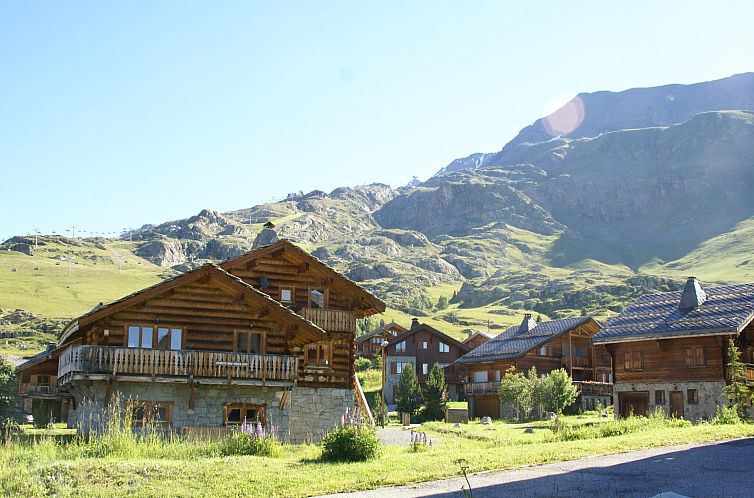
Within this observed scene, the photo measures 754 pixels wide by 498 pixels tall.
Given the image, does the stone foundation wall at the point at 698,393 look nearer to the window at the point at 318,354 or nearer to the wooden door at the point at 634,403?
the wooden door at the point at 634,403

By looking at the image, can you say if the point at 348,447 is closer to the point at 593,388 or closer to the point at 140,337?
the point at 140,337

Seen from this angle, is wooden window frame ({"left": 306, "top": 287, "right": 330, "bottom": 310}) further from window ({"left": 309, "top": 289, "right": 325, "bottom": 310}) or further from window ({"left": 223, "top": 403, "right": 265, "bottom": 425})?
window ({"left": 223, "top": 403, "right": 265, "bottom": 425})

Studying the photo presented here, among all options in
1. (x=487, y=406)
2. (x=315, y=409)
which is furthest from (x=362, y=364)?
(x=315, y=409)

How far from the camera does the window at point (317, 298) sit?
3894 centimetres

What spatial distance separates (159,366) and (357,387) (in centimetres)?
1543

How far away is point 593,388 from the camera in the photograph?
206 ft

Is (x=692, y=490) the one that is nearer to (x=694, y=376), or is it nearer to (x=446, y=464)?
(x=446, y=464)

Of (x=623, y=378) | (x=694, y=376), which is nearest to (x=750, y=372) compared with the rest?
(x=694, y=376)

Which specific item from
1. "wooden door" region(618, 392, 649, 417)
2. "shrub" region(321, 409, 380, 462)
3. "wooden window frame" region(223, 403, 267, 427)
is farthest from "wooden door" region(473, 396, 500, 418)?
"shrub" region(321, 409, 380, 462)

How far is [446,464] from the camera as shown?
1994 cm

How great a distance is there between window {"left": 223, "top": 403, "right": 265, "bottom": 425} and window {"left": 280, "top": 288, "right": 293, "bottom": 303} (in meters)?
7.69

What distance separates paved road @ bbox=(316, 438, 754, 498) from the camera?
51.9 ft

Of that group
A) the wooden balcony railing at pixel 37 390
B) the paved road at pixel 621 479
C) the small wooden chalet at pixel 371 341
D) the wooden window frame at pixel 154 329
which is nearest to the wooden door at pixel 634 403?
the paved road at pixel 621 479

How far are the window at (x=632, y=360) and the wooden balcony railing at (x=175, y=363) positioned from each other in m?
22.2
